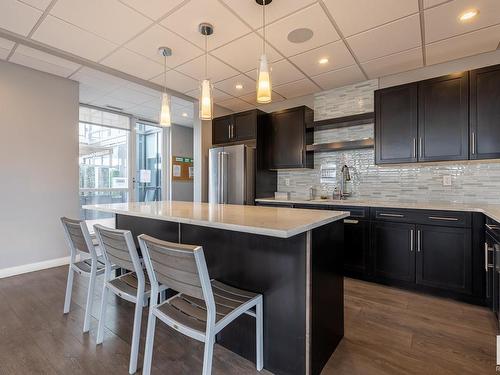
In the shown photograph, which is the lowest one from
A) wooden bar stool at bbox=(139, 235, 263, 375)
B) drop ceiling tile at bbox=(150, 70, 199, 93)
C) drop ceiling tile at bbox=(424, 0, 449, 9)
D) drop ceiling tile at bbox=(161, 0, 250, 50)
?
wooden bar stool at bbox=(139, 235, 263, 375)

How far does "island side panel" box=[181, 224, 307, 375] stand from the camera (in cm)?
145

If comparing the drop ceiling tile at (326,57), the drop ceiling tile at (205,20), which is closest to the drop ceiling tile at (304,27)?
the drop ceiling tile at (326,57)

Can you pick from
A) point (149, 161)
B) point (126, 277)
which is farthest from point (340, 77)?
point (149, 161)

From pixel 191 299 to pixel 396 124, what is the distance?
3.02 m

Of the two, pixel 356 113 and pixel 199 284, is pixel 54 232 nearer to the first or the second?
pixel 199 284

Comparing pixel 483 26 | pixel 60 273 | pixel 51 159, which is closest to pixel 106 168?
pixel 51 159

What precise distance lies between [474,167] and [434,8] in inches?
71.7

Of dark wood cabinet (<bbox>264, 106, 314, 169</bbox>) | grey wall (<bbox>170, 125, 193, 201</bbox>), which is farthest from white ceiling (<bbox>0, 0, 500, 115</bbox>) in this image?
grey wall (<bbox>170, 125, 193, 201</bbox>)

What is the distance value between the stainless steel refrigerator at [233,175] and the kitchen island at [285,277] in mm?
2167

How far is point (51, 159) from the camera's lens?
3520 mm

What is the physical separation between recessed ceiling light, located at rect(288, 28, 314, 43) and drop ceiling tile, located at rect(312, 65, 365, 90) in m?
0.92

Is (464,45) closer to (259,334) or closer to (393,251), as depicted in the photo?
(393,251)

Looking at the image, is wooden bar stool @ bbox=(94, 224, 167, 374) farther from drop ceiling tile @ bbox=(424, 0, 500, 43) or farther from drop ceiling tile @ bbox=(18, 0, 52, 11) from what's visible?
drop ceiling tile @ bbox=(424, 0, 500, 43)

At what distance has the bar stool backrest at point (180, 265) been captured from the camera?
3.73ft
